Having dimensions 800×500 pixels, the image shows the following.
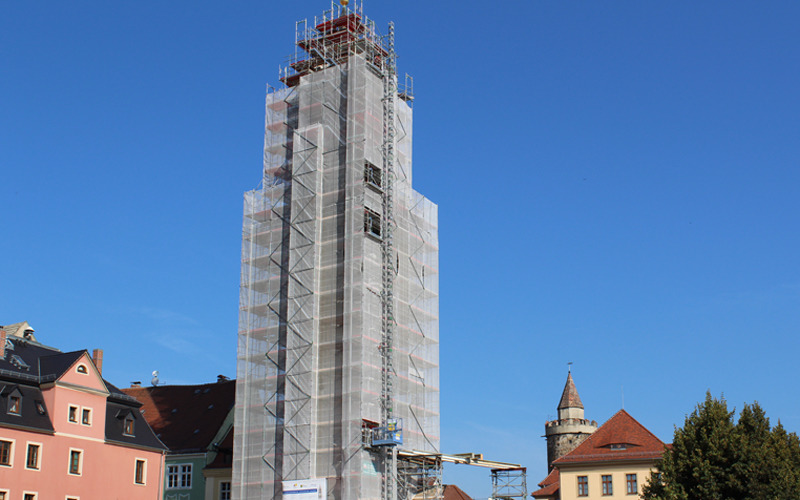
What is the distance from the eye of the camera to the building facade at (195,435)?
68.8 m

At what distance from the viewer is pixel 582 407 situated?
107 m

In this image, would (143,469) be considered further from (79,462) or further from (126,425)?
(79,462)

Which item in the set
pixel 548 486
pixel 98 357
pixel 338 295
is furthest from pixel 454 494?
pixel 98 357

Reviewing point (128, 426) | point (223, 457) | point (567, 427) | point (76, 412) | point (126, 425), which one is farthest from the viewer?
point (567, 427)

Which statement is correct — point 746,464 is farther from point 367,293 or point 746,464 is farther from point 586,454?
point 367,293

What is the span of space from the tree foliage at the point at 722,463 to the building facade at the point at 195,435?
Answer: 31.4m

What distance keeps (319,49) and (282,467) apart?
30481mm

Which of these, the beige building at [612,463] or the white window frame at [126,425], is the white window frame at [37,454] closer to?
the white window frame at [126,425]

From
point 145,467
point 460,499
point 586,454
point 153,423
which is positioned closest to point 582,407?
point 460,499

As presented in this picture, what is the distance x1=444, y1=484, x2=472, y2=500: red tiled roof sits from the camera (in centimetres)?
7869

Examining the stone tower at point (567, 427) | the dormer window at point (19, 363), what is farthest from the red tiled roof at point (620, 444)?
the stone tower at point (567, 427)

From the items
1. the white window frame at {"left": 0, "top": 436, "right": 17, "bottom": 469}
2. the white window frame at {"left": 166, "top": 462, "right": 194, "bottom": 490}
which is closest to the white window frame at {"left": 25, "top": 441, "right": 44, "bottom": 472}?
the white window frame at {"left": 0, "top": 436, "right": 17, "bottom": 469}

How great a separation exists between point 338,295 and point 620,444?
2192 centimetres

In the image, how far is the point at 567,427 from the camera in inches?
4136
